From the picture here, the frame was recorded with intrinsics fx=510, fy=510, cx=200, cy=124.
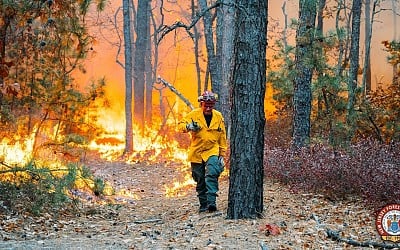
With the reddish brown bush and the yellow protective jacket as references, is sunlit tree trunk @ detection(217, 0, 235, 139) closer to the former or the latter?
the reddish brown bush

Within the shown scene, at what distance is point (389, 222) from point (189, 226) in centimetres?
281

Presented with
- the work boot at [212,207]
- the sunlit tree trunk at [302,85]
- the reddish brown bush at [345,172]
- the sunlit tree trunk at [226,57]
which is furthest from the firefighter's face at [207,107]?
the sunlit tree trunk at [226,57]

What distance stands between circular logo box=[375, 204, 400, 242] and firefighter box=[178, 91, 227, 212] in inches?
99.9

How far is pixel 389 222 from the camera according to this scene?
7000mm

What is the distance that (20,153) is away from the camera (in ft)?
31.8

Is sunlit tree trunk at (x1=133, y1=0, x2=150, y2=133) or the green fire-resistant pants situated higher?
sunlit tree trunk at (x1=133, y1=0, x2=150, y2=133)

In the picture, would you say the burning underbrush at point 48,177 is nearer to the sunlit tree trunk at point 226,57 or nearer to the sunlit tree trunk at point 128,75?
the sunlit tree trunk at point 226,57

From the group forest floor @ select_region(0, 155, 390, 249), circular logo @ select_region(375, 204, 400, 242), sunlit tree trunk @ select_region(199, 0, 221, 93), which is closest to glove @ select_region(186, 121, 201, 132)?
forest floor @ select_region(0, 155, 390, 249)

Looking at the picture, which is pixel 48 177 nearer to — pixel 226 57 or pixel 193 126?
pixel 193 126

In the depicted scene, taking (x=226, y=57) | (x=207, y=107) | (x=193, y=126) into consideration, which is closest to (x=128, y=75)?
(x=226, y=57)

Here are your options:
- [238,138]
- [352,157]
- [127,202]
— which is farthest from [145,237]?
[352,157]

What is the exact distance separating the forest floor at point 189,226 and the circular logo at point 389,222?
12 centimetres

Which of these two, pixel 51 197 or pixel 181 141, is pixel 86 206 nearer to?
pixel 51 197

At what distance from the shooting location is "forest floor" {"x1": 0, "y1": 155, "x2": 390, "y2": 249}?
21.3 ft
